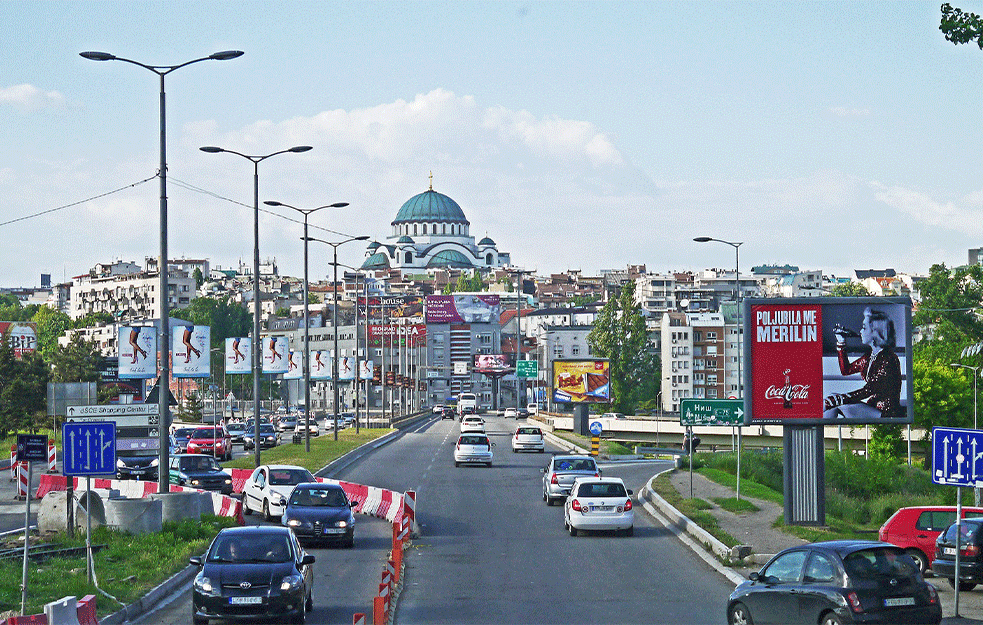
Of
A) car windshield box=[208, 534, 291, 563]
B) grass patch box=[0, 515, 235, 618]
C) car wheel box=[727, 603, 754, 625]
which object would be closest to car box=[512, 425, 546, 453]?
grass patch box=[0, 515, 235, 618]

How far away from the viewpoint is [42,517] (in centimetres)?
2977

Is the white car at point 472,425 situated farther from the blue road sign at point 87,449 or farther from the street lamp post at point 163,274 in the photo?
the blue road sign at point 87,449

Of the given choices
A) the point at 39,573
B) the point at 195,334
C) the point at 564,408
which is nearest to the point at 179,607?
the point at 39,573

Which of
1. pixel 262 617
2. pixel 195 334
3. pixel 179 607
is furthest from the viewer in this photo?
pixel 195 334

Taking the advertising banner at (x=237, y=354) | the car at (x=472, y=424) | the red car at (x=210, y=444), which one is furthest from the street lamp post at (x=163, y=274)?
the car at (x=472, y=424)

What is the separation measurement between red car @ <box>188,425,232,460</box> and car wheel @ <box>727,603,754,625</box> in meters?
46.3

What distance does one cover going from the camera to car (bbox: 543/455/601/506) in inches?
1542

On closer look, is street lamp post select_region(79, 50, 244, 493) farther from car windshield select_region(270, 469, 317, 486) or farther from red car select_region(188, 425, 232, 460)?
red car select_region(188, 425, 232, 460)

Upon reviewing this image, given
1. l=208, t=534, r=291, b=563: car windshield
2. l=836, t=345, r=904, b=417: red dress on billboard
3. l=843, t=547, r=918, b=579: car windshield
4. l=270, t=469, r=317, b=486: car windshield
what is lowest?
l=270, t=469, r=317, b=486: car windshield

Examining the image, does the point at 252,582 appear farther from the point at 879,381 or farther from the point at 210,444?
the point at 210,444

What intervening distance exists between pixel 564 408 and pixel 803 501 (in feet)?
424

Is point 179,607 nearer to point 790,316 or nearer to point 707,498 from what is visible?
point 790,316

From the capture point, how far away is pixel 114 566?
23688 mm

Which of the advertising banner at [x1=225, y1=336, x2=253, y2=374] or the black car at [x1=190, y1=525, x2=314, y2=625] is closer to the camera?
the black car at [x1=190, y1=525, x2=314, y2=625]
